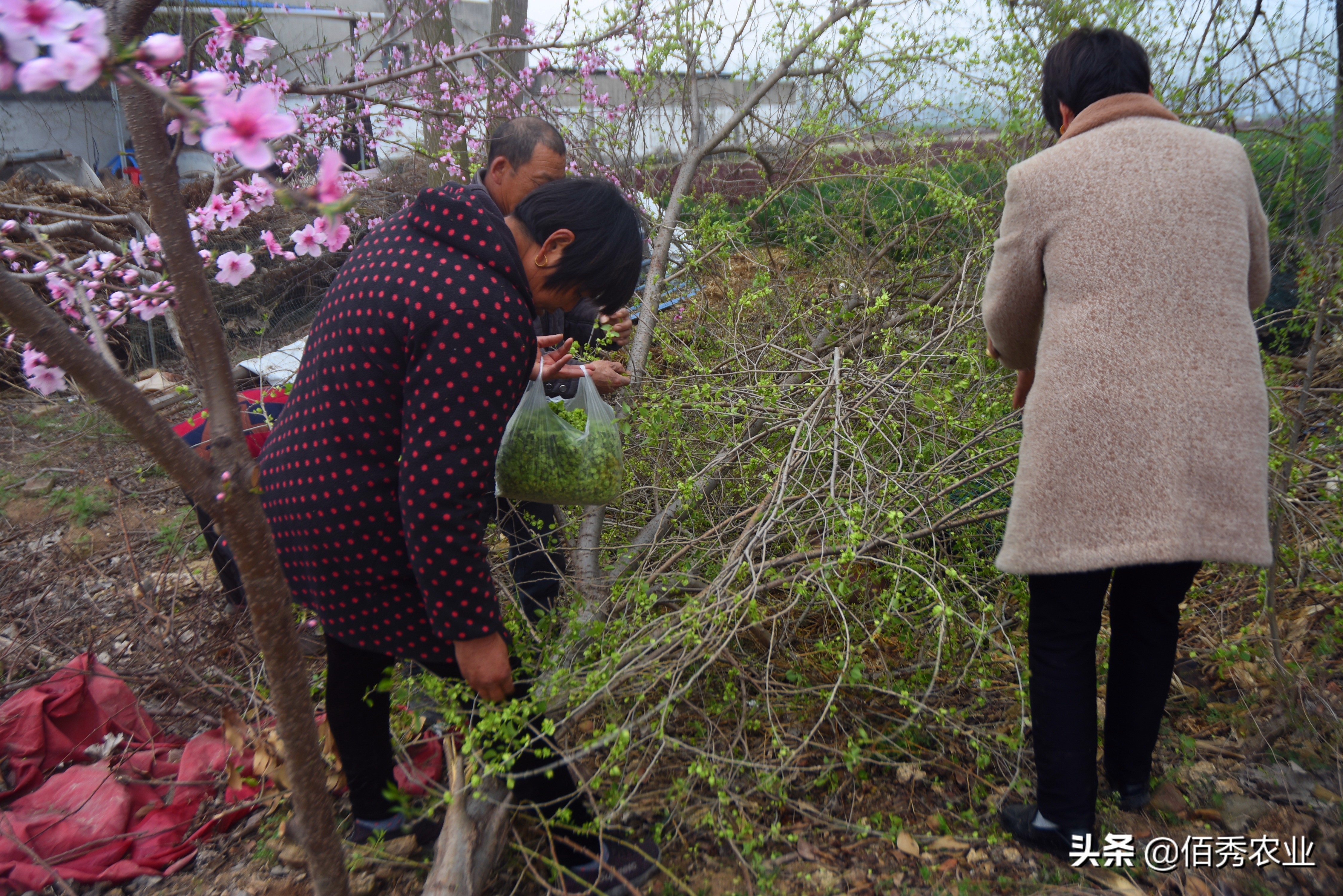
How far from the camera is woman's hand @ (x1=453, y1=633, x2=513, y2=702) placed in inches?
56.6

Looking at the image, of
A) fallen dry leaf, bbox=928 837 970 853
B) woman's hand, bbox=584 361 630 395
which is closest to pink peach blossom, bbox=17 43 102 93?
woman's hand, bbox=584 361 630 395

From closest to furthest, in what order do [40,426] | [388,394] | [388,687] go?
[388,394], [388,687], [40,426]

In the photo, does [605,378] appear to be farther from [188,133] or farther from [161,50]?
[161,50]

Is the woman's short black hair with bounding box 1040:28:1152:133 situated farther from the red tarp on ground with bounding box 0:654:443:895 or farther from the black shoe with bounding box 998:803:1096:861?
the red tarp on ground with bounding box 0:654:443:895

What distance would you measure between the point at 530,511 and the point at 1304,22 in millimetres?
3540

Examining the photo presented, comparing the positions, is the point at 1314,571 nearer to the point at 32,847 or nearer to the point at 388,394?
the point at 388,394

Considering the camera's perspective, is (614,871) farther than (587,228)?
Yes

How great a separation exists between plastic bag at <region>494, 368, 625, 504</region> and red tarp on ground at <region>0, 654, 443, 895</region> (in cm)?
82

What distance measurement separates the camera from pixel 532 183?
7.89ft

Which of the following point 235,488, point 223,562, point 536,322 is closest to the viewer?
point 235,488

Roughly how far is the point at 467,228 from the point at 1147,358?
4.16 feet

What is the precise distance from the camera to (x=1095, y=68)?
1.57 metres

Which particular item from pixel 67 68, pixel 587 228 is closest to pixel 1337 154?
pixel 587 228

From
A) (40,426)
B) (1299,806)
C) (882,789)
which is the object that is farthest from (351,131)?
(1299,806)
